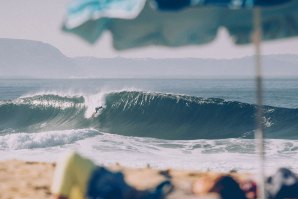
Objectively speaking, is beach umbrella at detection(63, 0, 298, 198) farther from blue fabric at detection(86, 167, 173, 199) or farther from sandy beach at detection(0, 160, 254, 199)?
blue fabric at detection(86, 167, 173, 199)

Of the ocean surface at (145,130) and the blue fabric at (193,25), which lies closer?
the blue fabric at (193,25)

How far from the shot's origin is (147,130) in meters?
23.4

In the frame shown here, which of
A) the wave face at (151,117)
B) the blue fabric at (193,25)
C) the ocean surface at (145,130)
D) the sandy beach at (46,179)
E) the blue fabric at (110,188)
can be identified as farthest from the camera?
the wave face at (151,117)

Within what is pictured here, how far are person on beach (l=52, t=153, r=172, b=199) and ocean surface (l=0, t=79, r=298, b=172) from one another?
859 cm

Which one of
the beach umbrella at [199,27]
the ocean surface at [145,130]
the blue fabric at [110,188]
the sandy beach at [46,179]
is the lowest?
the ocean surface at [145,130]

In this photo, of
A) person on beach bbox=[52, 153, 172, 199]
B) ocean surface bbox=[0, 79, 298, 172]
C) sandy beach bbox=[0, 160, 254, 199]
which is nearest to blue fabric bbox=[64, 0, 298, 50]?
person on beach bbox=[52, 153, 172, 199]

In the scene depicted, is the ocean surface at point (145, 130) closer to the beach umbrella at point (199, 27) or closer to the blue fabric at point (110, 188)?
the beach umbrella at point (199, 27)

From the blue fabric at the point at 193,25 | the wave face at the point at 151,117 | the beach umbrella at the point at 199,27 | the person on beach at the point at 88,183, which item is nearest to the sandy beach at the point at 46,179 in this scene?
the person on beach at the point at 88,183

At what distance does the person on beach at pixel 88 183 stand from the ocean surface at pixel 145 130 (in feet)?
28.2

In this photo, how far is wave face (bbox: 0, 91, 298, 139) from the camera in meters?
23.7

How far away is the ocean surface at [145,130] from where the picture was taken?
14742 millimetres

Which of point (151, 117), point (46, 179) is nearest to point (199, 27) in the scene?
point (46, 179)

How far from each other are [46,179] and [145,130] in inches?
694

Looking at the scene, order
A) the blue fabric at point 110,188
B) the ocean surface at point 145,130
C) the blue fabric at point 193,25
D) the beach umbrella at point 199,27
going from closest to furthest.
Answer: the blue fabric at point 110,188
the beach umbrella at point 199,27
the blue fabric at point 193,25
the ocean surface at point 145,130
